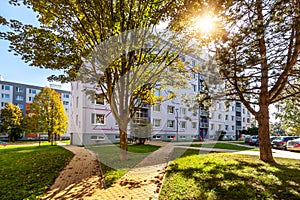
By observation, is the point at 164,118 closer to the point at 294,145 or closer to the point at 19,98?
the point at 294,145

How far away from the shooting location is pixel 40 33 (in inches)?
326

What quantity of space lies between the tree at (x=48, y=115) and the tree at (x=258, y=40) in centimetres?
2496

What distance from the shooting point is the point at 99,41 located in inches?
369

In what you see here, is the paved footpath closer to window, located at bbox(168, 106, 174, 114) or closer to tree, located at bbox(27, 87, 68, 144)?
tree, located at bbox(27, 87, 68, 144)

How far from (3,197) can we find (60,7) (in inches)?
277

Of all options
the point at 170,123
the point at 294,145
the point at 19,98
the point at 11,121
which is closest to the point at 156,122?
the point at 170,123

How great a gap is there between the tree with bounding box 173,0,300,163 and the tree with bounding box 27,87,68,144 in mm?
24965

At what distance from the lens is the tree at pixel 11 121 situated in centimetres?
3975

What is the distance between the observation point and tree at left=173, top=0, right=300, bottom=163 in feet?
21.5

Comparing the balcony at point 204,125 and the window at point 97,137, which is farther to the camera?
the balcony at point 204,125

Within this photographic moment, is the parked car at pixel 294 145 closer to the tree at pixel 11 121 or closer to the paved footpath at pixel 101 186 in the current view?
the paved footpath at pixel 101 186

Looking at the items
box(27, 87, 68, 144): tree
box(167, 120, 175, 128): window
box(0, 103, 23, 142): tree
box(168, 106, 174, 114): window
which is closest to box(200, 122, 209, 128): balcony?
box(167, 120, 175, 128): window

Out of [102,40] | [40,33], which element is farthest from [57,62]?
[102,40]

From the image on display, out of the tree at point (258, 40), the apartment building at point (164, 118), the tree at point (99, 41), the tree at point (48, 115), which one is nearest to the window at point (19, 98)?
the tree at point (48, 115)
